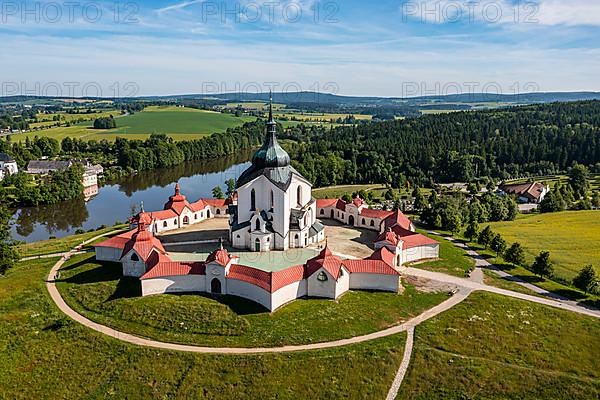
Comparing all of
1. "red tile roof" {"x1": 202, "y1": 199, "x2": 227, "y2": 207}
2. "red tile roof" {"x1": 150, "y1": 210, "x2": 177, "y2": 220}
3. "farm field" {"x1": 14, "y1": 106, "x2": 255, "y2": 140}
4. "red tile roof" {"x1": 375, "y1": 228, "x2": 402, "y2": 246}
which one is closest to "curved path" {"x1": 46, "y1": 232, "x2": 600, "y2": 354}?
"red tile roof" {"x1": 375, "y1": 228, "x2": 402, "y2": 246}

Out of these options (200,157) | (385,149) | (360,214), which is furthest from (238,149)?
(360,214)

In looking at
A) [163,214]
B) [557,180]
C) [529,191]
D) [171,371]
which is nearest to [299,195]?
[163,214]

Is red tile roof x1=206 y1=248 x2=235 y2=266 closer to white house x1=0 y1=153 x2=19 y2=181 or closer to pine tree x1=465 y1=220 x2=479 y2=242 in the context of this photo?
pine tree x1=465 y1=220 x2=479 y2=242

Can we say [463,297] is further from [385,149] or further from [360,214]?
[385,149]

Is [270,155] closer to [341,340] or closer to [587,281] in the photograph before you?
[341,340]

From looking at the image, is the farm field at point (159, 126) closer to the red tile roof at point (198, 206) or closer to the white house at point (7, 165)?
the white house at point (7, 165)
